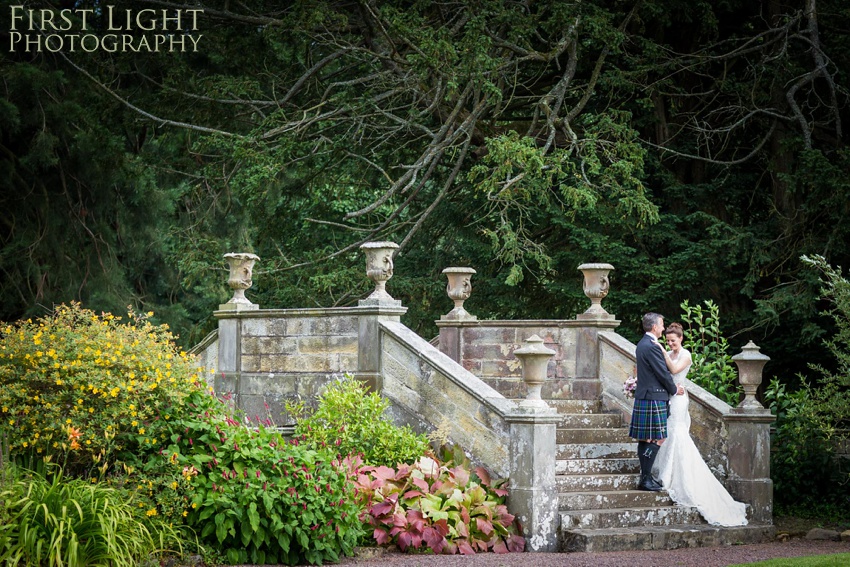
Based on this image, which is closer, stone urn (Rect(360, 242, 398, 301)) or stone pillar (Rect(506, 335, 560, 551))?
stone pillar (Rect(506, 335, 560, 551))

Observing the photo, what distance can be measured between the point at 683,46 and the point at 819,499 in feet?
25.6

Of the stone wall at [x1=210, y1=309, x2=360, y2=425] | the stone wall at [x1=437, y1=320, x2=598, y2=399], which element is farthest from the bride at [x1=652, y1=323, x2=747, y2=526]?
the stone wall at [x1=210, y1=309, x2=360, y2=425]

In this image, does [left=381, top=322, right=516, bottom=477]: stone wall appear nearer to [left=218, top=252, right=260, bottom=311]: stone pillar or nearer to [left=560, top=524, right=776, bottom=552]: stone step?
[left=560, top=524, right=776, bottom=552]: stone step

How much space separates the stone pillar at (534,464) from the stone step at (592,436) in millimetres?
1624

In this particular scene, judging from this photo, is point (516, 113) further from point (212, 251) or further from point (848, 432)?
point (848, 432)

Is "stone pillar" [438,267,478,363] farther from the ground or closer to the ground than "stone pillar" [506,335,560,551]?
farther from the ground

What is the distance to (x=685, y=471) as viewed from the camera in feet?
34.6

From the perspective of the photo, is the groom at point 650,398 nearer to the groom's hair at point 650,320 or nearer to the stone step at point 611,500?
the groom's hair at point 650,320

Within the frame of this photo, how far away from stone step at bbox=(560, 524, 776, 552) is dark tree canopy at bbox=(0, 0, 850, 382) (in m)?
4.66

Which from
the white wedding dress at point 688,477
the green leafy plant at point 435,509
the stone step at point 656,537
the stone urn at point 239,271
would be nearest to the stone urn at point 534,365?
the green leafy plant at point 435,509

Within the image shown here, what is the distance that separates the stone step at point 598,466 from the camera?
35.4 ft

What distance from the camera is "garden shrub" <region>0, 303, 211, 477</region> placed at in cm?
816

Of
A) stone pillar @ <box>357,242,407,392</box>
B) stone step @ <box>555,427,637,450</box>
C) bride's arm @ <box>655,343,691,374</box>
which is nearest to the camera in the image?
bride's arm @ <box>655,343,691,374</box>

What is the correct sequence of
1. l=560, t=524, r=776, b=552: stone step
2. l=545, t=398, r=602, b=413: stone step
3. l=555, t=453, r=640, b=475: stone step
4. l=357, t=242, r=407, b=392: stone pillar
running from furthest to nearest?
l=545, t=398, r=602, b=413: stone step, l=357, t=242, r=407, b=392: stone pillar, l=555, t=453, r=640, b=475: stone step, l=560, t=524, r=776, b=552: stone step
